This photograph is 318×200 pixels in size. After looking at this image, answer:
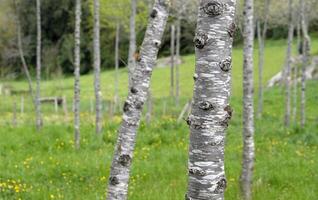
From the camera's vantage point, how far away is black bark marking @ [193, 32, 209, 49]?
11.3 ft

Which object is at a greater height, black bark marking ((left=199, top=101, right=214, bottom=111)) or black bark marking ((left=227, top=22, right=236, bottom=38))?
black bark marking ((left=227, top=22, right=236, bottom=38))

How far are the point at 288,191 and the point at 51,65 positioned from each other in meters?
Result: 52.3

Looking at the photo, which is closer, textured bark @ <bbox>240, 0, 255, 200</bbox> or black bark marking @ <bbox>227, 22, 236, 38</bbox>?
black bark marking @ <bbox>227, 22, 236, 38</bbox>

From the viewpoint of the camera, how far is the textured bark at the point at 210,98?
136 inches

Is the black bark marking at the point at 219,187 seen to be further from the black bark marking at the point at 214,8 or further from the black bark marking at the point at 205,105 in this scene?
the black bark marking at the point at 214,8

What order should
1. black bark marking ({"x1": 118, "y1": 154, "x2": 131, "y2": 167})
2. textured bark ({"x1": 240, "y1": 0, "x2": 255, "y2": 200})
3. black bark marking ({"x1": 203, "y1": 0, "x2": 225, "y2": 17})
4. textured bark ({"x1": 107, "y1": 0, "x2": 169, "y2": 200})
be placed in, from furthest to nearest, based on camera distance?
textured bark ({"x1": 240, "y1": 0, "x2": 255, "y2": 200}) → black bark marking ({"x1": 118, "y1": 154, "x2": 131, "y2": 167}) → textured bark ({"x1": 107, "y1": 0, "x2": 169, "y2": 200}) → black bark marking ({"x1": 203, "y1": 0, "x2": 225, "y2": 17})

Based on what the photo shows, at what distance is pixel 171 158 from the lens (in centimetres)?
1231

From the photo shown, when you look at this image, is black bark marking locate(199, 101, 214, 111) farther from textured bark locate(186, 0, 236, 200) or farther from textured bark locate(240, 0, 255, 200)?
textured bark locate(240, 0, 255, 200)

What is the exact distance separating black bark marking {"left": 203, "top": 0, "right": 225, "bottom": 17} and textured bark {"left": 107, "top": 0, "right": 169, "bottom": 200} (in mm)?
1697

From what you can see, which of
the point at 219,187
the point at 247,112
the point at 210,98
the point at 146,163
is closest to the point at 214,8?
the point at 210,98

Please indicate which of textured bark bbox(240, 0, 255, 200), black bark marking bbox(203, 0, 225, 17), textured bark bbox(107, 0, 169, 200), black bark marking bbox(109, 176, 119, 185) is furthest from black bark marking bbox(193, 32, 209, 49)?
textured bark bbox(240, 0, 255, 200)

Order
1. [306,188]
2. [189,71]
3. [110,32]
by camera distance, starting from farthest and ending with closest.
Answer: [110,32], [189,71], [306,188]

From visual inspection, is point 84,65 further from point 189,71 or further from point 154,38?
point 154,38

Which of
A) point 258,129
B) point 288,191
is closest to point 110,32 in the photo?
point 258,129
